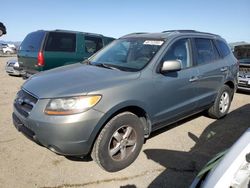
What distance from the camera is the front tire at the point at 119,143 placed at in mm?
3266

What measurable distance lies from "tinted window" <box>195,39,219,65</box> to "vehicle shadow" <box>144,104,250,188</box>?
1.37 metres

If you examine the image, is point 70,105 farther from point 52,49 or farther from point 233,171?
point 52,49

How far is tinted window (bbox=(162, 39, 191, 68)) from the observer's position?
411 centimetres

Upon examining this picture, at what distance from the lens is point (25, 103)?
3434mm

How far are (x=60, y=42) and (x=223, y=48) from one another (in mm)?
4634

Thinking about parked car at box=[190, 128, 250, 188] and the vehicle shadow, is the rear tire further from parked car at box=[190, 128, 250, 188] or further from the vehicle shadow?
parked car at box=[190, 128, 250, 188]

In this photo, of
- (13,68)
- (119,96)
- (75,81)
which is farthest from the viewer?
(13,68)

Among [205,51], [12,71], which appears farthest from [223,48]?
[12,71]

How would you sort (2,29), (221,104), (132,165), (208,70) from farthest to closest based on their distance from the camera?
1. (2,29)
2. (221,104)
3. (208,70)
4. (132,165)

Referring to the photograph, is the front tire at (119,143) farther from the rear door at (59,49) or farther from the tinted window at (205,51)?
the rear door at (59,49)

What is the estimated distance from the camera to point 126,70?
378cm

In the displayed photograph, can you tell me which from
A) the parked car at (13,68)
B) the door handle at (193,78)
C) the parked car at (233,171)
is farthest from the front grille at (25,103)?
the parked car at (13,68)

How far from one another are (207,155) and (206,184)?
7.51ft

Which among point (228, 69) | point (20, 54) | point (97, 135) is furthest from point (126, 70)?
point (20, 54)
